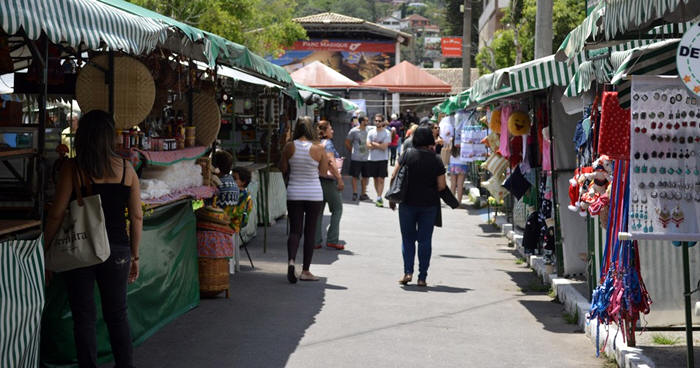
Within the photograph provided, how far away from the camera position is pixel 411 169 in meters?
10.6

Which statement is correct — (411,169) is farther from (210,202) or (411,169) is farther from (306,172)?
(210,202)

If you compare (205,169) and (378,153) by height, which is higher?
(378,153)

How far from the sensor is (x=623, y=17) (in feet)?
18.3

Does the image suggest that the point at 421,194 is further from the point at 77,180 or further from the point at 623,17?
the point at 77,180

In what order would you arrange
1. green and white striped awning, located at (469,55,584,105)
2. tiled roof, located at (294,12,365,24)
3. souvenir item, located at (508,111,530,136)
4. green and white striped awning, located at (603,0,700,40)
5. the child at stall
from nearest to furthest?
green and white striped awning, located at (603,0,700,40) → green and white striped awning, located at (469,55,584,105) → the child at stall → souvenir item, located at (508,111,530,136) → tiled roof, located at (294,12,365,24)

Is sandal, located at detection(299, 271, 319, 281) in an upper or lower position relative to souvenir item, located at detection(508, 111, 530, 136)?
lower

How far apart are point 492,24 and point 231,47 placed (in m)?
55.8

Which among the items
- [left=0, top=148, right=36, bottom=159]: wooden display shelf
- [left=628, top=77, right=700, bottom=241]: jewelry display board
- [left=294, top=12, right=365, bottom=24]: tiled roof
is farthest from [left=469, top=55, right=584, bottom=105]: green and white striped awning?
[left=294, top=12, right=365, bottom=24]: tiled roof

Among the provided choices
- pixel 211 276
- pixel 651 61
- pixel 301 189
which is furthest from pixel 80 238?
pixel 301 189

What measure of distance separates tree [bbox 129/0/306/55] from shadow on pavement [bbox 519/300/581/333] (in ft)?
58.2

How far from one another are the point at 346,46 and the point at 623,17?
Result: 219ft

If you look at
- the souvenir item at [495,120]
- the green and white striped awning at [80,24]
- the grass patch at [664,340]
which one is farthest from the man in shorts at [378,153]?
the green and white striped awning at [80,24]

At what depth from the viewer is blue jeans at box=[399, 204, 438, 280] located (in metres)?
10.6

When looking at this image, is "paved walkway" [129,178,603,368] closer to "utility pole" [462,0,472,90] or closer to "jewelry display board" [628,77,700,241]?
"jewelry display board" [628,77,700,241]
